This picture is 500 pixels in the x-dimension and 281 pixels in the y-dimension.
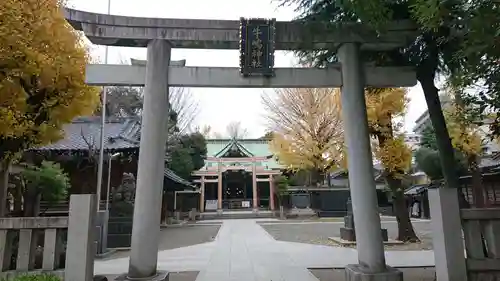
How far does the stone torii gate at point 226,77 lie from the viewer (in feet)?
21.8

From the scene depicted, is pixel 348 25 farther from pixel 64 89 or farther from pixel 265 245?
pixel 265 245

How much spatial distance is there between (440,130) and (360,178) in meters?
1.99

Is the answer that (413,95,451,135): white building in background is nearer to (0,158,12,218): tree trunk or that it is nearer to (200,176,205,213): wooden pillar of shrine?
(0,158,12,218): tree trunk

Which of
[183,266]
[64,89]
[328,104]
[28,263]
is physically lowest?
[183,266]

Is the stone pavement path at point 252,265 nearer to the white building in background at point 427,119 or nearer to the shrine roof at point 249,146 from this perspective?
the white building in background at point 427,119

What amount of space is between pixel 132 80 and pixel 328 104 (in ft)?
74.2

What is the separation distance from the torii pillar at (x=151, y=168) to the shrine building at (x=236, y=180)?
30.8 m

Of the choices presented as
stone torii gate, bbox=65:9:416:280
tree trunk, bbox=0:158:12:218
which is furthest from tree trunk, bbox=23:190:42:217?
stone torii gate, bbox=65:9:416:280

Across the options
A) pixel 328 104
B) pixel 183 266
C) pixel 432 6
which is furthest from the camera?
pixel 328 104

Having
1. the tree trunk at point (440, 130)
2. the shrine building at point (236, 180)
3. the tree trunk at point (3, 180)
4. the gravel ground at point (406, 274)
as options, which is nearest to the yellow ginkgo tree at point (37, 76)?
the tree trunk at point (3, 180)

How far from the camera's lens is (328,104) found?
92.1ft

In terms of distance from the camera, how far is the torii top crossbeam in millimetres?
6926

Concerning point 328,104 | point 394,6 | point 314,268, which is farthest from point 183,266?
point 328,104

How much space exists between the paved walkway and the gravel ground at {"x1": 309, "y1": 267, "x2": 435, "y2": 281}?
28 centimetres
